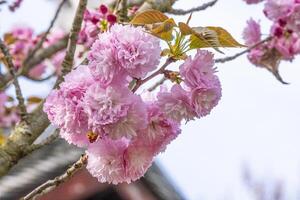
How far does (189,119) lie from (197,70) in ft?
0.38

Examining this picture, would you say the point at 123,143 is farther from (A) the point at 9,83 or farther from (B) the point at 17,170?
(A) the point at 9,83

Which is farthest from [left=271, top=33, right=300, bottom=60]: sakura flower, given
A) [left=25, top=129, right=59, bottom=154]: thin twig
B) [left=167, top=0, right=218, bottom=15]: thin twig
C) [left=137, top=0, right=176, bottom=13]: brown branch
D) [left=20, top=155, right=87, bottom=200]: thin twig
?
[left=20, top=155, right=87, bottom=200]: thin twig

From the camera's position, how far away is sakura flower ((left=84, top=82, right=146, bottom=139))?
4.87 feet

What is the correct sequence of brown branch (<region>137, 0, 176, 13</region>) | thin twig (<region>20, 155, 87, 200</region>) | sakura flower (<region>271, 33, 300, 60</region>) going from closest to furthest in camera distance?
thin twig (<region>20, 155, 87, 200</region>)
brown branch (<region>137, 0, 176, 13</region>)
sakura flower (<region>271, 33, 300, 60</region>)

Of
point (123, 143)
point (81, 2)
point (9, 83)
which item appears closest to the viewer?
point (123, 143)

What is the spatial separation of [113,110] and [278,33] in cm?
192

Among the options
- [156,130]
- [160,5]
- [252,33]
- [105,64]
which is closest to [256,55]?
[252,33]

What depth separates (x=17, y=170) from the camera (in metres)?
2.51

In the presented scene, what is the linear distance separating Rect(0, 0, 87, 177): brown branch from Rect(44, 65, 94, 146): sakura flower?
21.5 inches

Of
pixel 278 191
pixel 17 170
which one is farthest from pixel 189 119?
pixel 278 191

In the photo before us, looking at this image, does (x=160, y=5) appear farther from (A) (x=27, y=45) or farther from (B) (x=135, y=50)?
(A) (x=27, y=45)

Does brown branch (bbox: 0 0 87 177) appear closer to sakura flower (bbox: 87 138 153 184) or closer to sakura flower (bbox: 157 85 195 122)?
sakura flower (bbox: 87 138 153 184)

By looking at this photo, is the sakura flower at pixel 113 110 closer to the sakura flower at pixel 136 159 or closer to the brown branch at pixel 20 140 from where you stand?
the sakura flower at pixel 136 159

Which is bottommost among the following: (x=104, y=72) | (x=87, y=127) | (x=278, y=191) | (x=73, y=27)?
(x=278, y=191)
